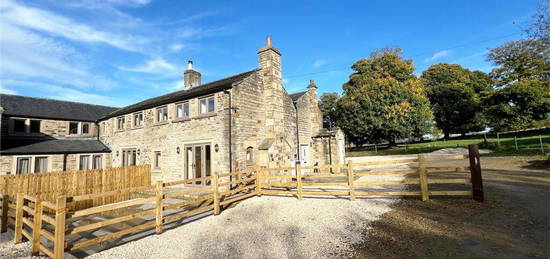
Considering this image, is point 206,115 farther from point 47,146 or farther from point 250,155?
point 47,146

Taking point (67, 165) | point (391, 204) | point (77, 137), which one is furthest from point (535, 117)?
point (77, 137)

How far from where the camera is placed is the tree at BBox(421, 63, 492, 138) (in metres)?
33.6

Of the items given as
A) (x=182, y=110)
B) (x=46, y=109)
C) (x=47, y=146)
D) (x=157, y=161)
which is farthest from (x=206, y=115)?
(x=46, y=109)

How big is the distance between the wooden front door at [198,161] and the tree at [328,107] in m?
31.2

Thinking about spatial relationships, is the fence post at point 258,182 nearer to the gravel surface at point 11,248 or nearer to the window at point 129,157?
the gravel surface at point 11,248

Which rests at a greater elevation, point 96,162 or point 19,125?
point 19,125

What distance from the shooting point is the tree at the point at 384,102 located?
27.6 metres

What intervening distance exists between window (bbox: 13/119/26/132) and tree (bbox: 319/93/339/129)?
37.4 meters

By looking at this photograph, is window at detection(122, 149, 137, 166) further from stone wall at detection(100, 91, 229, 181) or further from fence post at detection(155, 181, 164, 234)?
fence post at detection(155, 181, 164, 234)

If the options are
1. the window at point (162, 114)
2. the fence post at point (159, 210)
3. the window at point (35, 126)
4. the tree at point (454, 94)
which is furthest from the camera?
the tree at point (454, 94)

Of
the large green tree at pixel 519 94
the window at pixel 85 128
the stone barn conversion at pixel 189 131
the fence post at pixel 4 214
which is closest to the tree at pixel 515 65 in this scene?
the large green tree at pixel 519 94

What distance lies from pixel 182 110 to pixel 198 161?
3.53 m

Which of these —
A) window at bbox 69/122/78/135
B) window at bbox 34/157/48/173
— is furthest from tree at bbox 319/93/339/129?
window at bbox 34/157/48/173

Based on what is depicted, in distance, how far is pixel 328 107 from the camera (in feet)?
145
